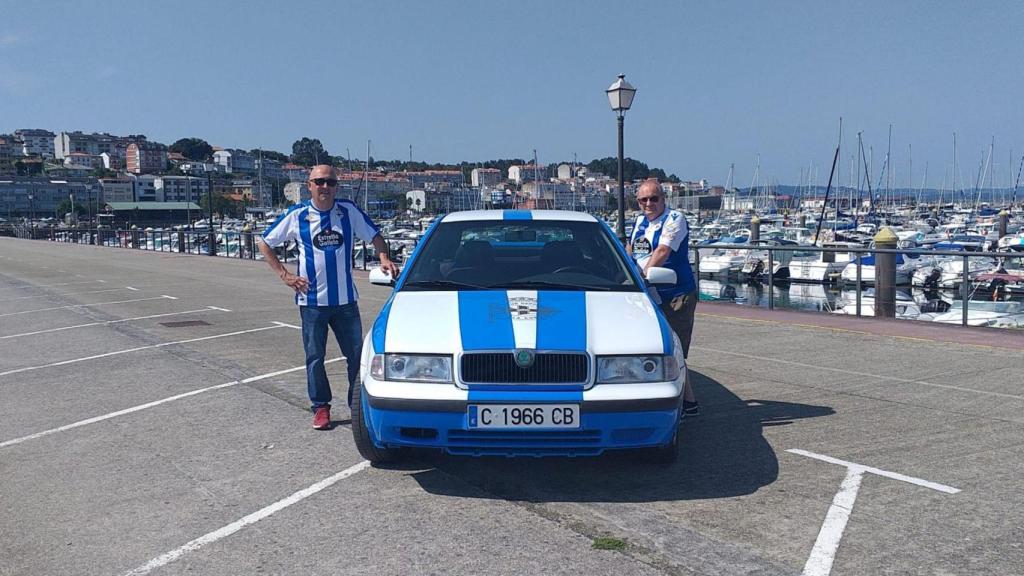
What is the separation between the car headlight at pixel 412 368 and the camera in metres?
4.92

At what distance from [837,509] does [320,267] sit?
12.0 ft

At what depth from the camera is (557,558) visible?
13.3 ft

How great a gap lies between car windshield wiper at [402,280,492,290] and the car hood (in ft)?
0.43

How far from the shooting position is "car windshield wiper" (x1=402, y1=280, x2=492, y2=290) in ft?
19.3

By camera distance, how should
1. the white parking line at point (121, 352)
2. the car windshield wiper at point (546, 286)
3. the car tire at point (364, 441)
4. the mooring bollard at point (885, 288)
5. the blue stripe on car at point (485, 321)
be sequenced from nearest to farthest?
the blue stripe on car at point (485, 321), the car tire at point (364, 441), the car windshield wiper at point (546, 286), the white parking line at point (121, 352), the mooring bollard at point (885, 288)

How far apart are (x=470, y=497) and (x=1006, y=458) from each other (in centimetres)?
334

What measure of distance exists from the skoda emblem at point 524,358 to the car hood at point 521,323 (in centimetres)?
4

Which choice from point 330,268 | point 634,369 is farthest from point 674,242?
point 330,268

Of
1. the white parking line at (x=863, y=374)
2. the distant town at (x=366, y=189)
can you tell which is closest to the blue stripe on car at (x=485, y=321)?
the white parking line at (x=863, y=374)

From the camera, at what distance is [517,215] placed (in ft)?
22.2

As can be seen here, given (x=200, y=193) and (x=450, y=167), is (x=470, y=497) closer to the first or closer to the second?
(x=450, y=167)

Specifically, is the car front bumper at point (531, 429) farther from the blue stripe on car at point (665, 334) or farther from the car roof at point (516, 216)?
the car roof at point (516, 216)

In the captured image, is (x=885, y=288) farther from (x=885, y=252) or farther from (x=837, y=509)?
(x=837, y=509)

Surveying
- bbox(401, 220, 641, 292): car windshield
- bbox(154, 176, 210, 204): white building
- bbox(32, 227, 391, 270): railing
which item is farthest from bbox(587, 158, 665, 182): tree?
bbox(154, 176, 210, 204): white building
